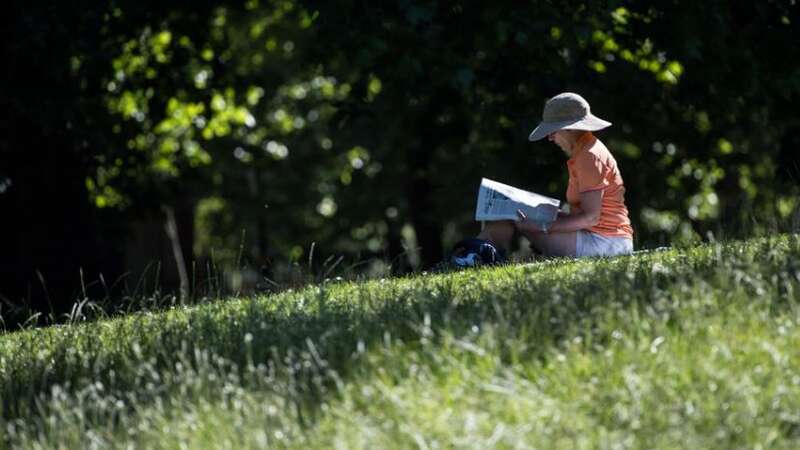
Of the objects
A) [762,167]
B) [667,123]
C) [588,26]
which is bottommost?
[762,167]

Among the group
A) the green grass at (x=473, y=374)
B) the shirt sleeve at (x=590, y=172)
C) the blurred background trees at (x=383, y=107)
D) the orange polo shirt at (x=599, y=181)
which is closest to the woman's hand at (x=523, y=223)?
the orange polo shirt at (x=599, y=181)

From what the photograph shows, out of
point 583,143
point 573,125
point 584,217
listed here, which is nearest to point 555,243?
point 584,217

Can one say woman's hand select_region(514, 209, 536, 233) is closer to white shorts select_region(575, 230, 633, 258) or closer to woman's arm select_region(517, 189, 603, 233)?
woman's arm select_region(517, 189, 603, 233)

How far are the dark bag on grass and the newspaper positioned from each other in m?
0.22

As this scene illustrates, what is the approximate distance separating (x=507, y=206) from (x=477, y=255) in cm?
40

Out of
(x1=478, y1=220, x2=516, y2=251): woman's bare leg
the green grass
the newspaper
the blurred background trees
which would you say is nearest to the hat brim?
the newspaper

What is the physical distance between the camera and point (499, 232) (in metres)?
10.6

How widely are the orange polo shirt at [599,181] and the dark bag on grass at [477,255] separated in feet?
1.98

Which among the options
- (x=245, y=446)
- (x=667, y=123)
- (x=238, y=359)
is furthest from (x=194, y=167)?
(x=245, y=446)

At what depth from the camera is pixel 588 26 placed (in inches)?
544

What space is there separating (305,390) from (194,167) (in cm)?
1496

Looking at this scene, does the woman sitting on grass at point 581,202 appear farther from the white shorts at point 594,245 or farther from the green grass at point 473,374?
the green grass at point 473,374

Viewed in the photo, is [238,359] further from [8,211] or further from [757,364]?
[8,211]

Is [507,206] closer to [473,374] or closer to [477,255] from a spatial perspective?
[477,255]
